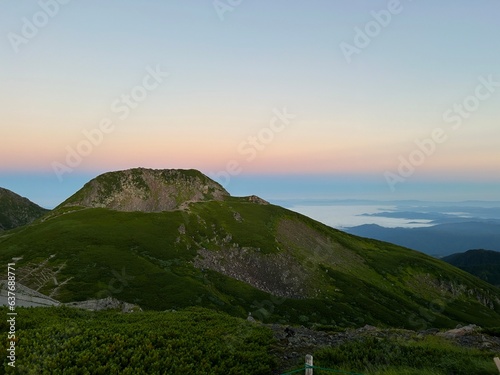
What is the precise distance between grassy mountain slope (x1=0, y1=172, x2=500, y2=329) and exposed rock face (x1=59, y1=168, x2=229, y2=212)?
181 ft

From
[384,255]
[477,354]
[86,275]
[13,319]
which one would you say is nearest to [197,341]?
[13,319]

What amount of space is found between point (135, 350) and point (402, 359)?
12.3 metres

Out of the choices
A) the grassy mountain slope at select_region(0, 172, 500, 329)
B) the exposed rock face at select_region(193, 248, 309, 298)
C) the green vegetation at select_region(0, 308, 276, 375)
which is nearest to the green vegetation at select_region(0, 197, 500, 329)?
the grassy mountain slope at select_region(0, 172, 500, 329)

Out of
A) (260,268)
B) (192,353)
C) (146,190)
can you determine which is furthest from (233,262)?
(146,190)

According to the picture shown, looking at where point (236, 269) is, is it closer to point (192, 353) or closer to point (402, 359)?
point (402, 359)

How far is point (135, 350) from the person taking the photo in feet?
45.6

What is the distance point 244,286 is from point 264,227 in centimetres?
4000

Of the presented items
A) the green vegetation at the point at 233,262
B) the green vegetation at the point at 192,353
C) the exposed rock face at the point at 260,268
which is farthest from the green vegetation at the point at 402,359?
the exposed rock face at the point at 260,268

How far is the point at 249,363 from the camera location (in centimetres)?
1477

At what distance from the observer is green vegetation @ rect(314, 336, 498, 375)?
14125 mm

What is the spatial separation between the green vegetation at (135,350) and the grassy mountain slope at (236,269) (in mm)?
39442

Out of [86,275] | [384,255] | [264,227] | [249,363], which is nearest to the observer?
[249,363]

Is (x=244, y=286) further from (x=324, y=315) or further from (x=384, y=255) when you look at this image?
(x=384, y=255)

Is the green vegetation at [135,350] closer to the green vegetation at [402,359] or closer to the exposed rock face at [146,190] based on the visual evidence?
the green vegetation at [402,359]
